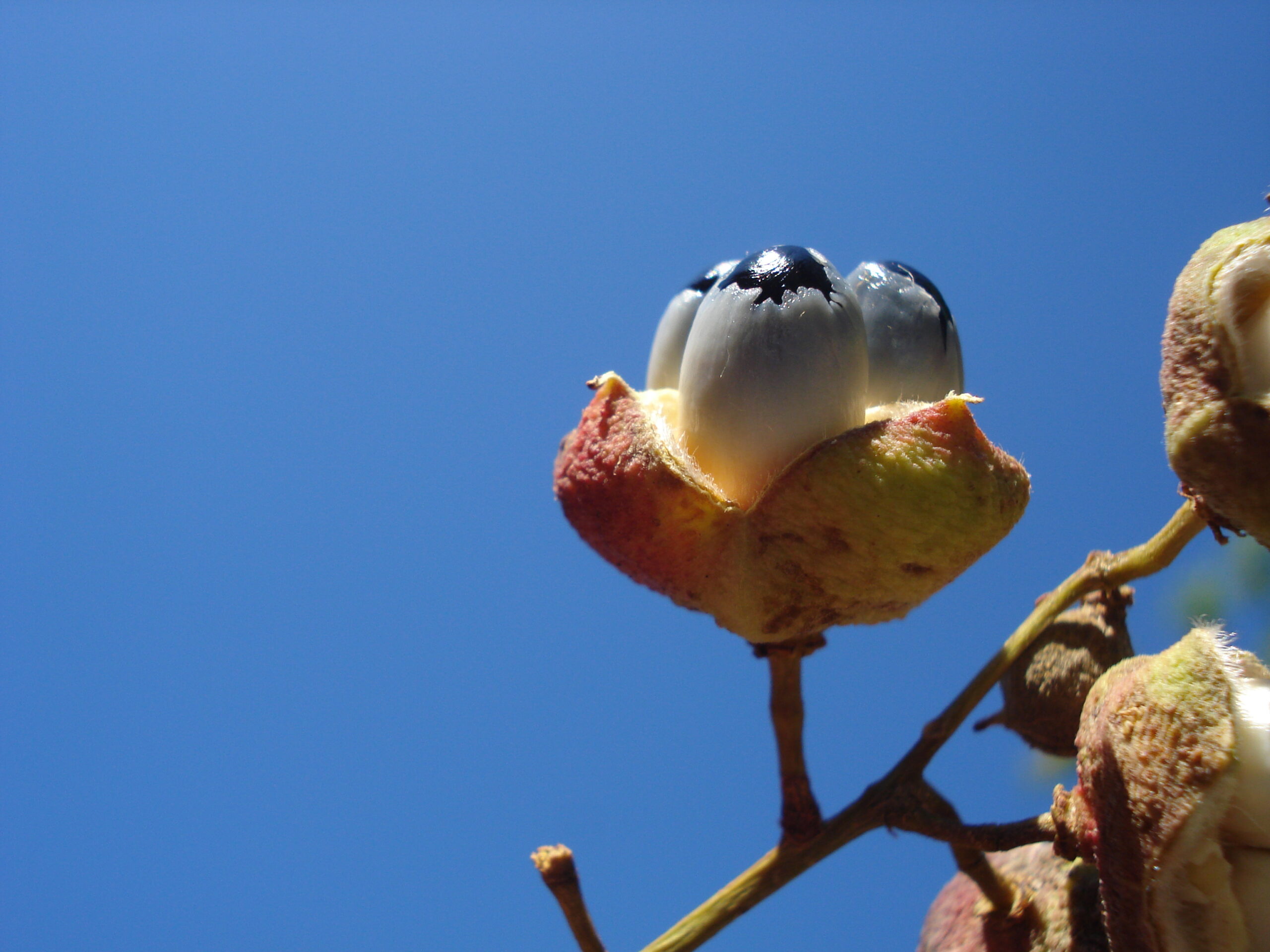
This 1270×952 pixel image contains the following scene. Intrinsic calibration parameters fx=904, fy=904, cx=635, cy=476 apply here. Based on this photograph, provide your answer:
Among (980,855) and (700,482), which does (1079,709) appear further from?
(700,482)

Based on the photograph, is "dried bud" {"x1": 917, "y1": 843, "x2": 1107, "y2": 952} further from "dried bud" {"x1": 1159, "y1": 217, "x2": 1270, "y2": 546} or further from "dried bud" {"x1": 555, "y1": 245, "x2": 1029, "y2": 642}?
"dried bud" {"x1": 1159, "y1": 217, "x2": 1270, "y2": 546}

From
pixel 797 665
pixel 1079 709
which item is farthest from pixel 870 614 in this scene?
pixel 1079 709

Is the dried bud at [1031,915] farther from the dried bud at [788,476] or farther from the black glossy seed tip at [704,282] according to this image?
the black glossy seed tip at [704,282]

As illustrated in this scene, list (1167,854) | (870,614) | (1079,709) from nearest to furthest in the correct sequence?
(1167,854), (870,614), (1079,709)

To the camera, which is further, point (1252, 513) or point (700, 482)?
point (700, 482)

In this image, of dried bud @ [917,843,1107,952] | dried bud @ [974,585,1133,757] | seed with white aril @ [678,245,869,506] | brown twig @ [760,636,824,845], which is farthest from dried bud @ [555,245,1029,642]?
dried bud @ [917,843,1107,952]

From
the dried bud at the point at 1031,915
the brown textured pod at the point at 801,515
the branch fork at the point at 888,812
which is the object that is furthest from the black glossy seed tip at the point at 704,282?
the dried bud at the point at 1031,915

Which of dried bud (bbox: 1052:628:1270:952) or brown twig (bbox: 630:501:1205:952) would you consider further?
brown twig (bbox: 630:501:1205:952)
